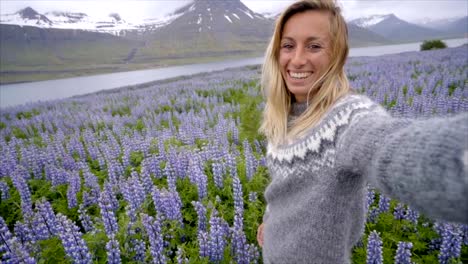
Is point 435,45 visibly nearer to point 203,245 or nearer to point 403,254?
point 403,254

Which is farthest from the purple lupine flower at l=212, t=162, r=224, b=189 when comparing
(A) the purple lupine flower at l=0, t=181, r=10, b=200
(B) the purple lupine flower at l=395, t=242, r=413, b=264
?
(A) the purple lupine flower at l=0, t=181, r=10, b=200

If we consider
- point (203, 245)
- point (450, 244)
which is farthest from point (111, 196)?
point (450, 244)

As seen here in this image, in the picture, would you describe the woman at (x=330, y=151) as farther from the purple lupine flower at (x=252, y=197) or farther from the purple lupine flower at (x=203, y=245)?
the purple lupine flower at (x=252, y=197)

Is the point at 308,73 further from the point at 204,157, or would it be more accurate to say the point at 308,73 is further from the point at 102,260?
the point at 204,157

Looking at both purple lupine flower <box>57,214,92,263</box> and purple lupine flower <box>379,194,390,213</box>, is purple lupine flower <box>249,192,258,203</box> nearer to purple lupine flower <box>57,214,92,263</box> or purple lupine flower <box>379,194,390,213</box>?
purple lupine flower <box>379,194,390,213</box>

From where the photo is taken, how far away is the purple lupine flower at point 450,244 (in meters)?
2.74

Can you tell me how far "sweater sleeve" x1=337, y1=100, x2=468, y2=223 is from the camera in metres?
0.77

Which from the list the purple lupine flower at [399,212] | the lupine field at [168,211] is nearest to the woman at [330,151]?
the lupine field at [168,211]

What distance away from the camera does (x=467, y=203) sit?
0.74 metres

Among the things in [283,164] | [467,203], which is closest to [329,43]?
[283,164]

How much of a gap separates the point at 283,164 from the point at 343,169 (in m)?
0.58

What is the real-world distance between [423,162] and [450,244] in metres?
2.70

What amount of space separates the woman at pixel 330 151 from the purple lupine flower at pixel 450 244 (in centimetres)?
143

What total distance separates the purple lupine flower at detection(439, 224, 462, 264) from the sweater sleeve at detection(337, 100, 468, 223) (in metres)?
2.47
